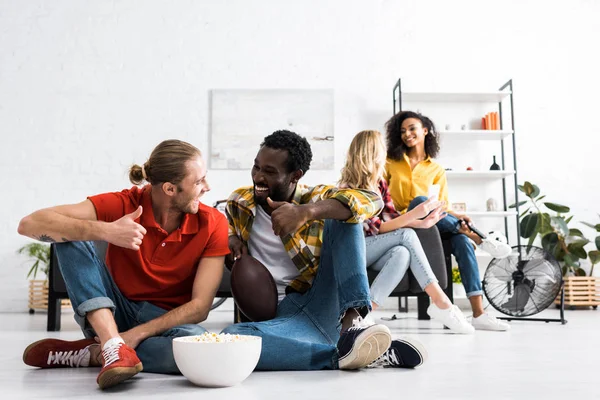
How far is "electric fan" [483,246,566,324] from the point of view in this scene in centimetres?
339

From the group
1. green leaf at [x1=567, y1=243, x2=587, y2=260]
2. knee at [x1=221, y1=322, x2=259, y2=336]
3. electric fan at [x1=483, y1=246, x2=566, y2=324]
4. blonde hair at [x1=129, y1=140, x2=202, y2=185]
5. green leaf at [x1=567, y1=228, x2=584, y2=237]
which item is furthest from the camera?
green leaf at [x1=567, y1=228, x2=584, y2=237]

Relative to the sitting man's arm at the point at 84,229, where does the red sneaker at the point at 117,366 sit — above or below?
below

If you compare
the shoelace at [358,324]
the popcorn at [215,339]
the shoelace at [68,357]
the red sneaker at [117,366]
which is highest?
the shoelace at [358,324]

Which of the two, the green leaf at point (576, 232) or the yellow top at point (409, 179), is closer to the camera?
the yellow top at point (409, 179)

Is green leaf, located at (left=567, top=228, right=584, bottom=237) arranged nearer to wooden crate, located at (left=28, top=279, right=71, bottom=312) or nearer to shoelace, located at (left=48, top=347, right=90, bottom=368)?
wooden crate, located at (left=28, top=279, right=71, bottom=312)

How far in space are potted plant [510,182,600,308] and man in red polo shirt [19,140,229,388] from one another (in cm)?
357

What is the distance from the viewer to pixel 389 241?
2.99 m

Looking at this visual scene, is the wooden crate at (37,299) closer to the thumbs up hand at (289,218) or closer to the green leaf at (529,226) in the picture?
the thumbs up hand at (289,218)

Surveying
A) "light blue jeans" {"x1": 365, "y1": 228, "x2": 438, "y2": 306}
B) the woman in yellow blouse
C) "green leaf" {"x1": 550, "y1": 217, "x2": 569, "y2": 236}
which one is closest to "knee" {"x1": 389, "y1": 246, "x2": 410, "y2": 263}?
"light blue jeans" {"x1": 365, "y1": 228, "x2": 438, "y2": 306}

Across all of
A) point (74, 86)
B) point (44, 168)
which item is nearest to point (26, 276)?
point (44, 168)

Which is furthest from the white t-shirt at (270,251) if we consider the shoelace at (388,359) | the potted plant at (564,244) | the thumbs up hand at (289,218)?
the potted plant at (564,244)

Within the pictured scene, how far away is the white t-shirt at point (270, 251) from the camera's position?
2.03 meters

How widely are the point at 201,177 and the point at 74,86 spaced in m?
3.89

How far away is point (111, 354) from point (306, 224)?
0.72 metres
